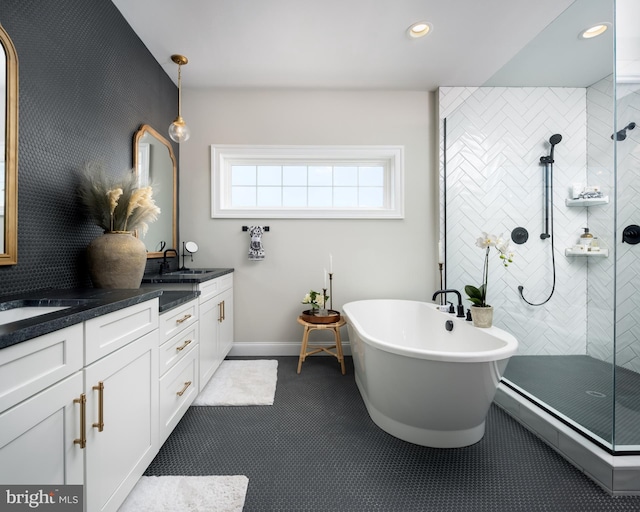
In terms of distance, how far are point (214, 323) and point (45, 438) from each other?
1.54 metres

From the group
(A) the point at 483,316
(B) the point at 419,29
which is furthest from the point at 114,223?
(B) the point at 419,29

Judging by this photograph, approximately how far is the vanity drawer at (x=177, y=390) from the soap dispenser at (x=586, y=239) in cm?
250

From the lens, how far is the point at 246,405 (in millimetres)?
2031

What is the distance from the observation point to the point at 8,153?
1.23 meters

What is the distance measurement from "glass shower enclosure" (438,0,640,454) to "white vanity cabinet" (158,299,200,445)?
6.88 feet

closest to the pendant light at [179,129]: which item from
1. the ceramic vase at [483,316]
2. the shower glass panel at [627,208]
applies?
the ceramic vase at [483,316]

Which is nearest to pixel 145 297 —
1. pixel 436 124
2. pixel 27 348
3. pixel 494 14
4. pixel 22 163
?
pixel 27 348

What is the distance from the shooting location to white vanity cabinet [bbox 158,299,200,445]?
146 cm

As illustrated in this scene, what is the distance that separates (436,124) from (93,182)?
2.94 meters

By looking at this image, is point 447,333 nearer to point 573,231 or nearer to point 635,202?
point 573,231

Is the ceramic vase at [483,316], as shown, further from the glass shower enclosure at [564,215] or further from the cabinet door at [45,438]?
the cabinet door at [45,438]

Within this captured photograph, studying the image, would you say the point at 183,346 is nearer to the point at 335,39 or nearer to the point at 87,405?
the point at 87,405

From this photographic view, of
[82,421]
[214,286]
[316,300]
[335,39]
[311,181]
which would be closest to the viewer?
[82,421]

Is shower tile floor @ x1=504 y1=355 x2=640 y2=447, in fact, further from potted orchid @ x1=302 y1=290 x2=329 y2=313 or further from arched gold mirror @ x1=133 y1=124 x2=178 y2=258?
arched gold mirror @ x1=133 y1=124 x2=178 y2=258
